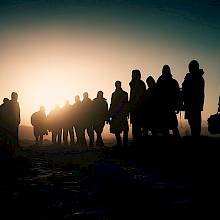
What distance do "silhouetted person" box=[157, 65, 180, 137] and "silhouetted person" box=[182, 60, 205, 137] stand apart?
3.46 ft

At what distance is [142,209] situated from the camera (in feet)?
12.3

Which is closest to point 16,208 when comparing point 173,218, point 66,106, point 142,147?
point 173,218

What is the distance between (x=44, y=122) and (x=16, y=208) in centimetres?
2411

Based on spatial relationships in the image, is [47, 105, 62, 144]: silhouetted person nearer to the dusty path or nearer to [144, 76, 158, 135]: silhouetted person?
[144, 76, 158, 135]: silhouetted person

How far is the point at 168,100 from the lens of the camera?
12773 mm

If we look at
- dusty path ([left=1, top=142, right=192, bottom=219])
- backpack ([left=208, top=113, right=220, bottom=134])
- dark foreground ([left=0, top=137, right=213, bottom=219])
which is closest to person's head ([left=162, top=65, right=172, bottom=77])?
backpack ([left=208, top=113, right=220, bottom=134])

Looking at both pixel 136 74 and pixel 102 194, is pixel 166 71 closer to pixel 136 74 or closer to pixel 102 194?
pixel 136 74

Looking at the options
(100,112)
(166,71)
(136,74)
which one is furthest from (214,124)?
(100,112)

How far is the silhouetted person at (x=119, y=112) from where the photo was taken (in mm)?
15234

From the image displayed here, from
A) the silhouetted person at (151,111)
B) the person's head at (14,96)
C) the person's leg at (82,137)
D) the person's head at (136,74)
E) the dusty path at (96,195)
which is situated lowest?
the dusty path at (96,195)

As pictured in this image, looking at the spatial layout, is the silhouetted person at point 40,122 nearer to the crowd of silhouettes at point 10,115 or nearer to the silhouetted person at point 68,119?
the silhouetted person at point 68,119

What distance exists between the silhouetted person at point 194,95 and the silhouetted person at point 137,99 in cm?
277

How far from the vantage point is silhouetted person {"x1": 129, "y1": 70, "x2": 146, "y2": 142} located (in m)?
14.2

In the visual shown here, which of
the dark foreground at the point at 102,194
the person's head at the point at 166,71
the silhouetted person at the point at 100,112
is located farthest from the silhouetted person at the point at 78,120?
the dark foreground at the point at 102,194
